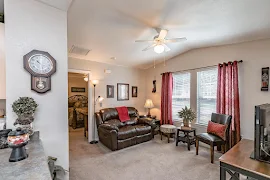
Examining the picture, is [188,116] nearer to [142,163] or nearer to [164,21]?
[142,163]

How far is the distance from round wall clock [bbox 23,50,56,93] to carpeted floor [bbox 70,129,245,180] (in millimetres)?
1725

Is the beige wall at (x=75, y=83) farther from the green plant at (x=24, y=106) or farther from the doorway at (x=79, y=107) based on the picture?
the green plant at (x=24, y=106)

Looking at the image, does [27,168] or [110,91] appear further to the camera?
[110,91]

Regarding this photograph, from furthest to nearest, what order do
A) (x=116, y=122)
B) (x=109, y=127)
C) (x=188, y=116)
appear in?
(x=116, y=122) → (x=188, y=116) → (x=109, y=127)

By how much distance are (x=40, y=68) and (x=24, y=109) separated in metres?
0.55

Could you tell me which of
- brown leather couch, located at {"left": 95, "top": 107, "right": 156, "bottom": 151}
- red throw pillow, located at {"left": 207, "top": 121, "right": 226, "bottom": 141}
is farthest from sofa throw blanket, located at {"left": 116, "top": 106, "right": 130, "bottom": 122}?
red throw pillow, located at {"left": 207, "top": 121, "right": 226, "bottom": 141}

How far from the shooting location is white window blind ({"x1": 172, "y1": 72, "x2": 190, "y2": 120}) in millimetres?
4465

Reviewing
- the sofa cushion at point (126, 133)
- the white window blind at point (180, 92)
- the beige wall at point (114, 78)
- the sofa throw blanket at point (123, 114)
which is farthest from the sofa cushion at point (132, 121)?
A: the white window blind at point (180, 92)

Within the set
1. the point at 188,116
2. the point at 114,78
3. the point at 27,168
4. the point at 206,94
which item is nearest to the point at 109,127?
the point at 114,78

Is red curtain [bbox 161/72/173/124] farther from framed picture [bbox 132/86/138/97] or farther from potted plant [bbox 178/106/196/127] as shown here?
framed picture [bbox 132/86/138/97]

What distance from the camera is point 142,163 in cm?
293

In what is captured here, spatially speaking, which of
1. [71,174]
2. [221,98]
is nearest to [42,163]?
Answer: [71,174]

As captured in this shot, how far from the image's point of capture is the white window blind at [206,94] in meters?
3.86

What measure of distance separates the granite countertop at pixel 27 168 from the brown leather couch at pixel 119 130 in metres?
2.36
